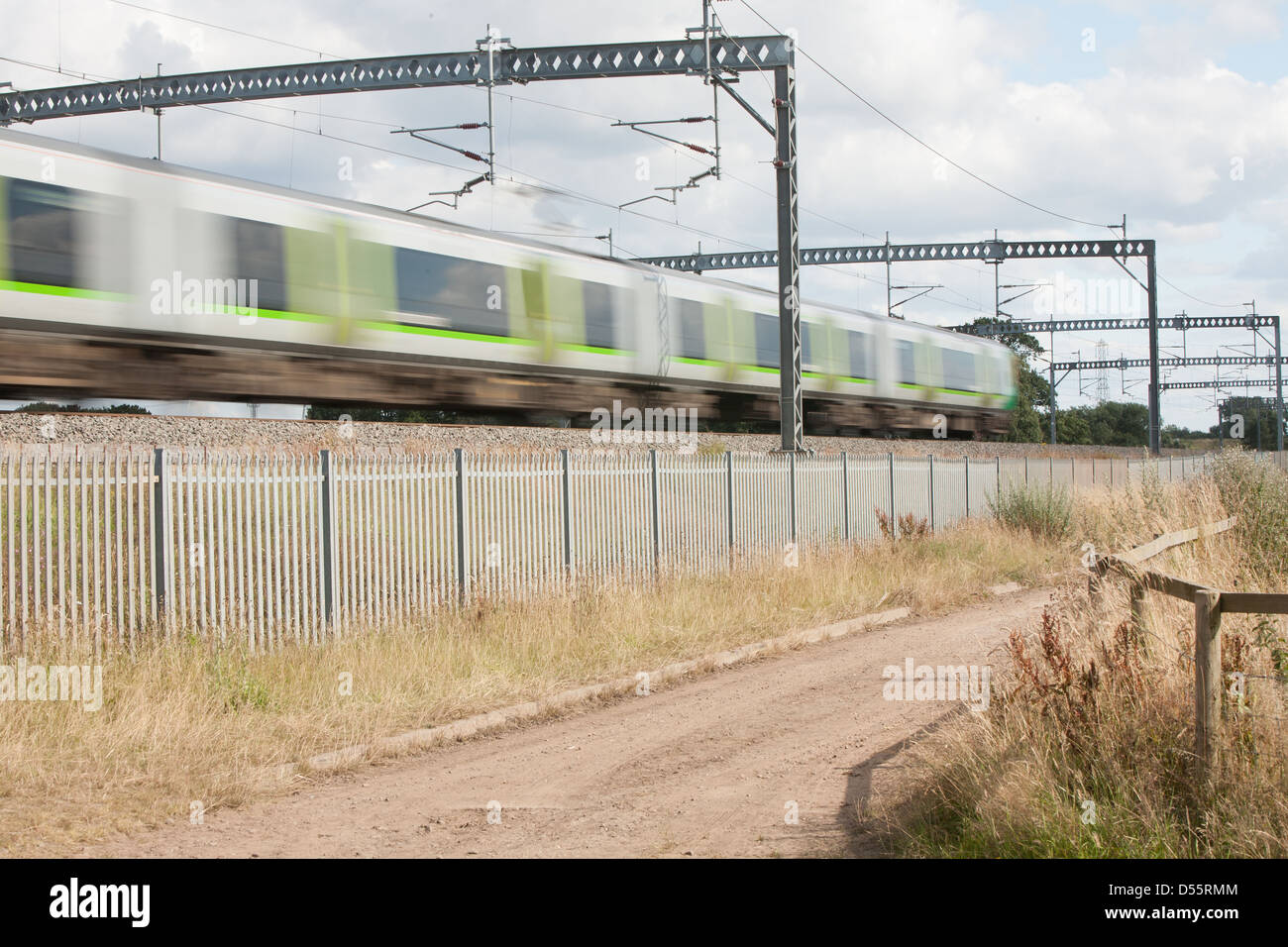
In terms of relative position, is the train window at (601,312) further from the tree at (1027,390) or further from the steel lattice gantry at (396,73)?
the tree at (1027,390)

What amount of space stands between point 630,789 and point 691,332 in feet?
55.8

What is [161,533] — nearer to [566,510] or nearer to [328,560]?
[328,560]

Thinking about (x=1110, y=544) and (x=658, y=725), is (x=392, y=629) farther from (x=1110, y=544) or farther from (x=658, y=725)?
(x=1110, y=544)

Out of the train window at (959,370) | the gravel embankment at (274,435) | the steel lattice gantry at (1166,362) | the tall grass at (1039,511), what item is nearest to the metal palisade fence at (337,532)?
the gravel embankment at (274,435)

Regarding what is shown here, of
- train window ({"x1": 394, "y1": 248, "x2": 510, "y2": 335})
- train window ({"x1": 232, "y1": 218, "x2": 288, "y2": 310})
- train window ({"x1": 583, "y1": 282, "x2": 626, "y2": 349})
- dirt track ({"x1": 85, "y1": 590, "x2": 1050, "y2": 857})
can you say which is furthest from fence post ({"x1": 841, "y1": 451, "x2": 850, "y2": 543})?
train window ({"x1": 232, "y1": 218, "x2": 288, "y2": 310})

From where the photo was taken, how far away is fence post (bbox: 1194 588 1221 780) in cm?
478

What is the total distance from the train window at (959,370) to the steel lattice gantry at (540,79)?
55.8 feet

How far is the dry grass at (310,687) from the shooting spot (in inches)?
236

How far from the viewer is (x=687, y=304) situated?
74.4ft

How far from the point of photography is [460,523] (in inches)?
441

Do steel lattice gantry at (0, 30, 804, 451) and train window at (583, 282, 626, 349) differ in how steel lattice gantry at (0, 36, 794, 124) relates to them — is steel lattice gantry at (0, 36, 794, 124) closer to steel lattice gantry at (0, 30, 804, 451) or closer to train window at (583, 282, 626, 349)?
steel lattice gantry at (0, 30, 804, 451)

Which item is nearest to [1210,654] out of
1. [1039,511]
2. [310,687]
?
[310,687]
